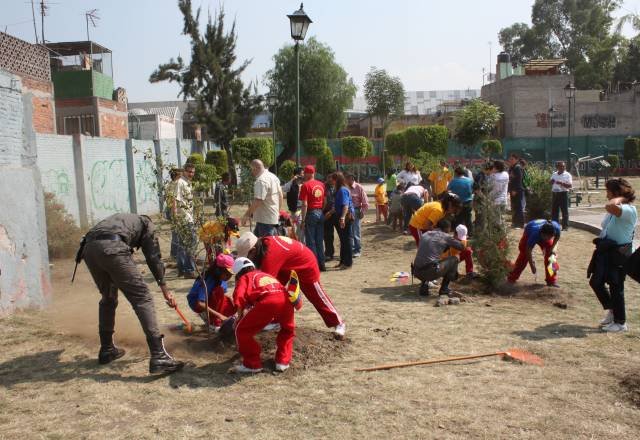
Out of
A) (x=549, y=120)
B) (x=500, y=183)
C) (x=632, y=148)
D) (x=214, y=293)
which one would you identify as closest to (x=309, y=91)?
(x=549, y=120)

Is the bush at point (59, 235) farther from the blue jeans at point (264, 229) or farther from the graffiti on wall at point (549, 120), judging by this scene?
the graffiti on wall at point (549, 120)

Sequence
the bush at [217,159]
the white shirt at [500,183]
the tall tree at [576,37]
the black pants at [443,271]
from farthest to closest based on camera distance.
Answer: the tall tree at [576,37], the bush at [217,159], the white shirt at [500,183], the black pants at [443,271]

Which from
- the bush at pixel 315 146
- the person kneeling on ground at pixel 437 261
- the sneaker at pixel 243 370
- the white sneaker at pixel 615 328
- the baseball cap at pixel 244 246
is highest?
the bush at pixel 315 146

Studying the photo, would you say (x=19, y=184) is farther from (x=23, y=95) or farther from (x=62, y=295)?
(x=62, y=295)

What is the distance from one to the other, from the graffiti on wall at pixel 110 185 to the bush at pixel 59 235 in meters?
4.04

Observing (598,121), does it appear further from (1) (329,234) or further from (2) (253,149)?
(1) (329,234)

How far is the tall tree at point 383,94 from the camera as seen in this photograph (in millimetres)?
49094

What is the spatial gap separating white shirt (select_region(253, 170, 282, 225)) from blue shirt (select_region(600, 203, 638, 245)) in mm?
4248

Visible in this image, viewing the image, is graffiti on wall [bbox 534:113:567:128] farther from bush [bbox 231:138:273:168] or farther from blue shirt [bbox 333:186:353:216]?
blue shirt [bbox 333:186:353:216]

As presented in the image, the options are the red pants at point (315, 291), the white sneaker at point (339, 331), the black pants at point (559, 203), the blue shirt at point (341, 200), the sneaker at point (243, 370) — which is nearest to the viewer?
the sneaker at point (243, 370)

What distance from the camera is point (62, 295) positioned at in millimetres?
7996

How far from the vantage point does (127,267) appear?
4.74 metres

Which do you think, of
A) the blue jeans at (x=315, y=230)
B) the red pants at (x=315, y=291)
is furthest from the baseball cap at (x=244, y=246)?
the blue jeans at (x=315, y=230)

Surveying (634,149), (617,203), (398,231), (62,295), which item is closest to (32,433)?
(62,295)
